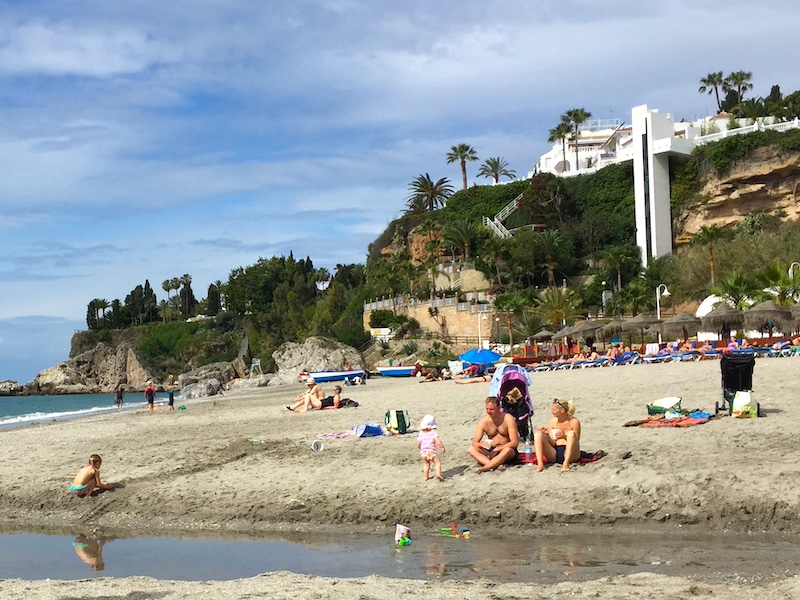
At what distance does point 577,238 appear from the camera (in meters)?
55.9

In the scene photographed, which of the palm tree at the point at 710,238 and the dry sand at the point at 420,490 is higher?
the palm tree at the point at 710,238

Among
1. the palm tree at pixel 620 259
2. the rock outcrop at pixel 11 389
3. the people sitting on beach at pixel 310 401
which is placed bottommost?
the rock outcrop at pixel 11 389

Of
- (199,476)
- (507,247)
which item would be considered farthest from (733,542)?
(507,247)

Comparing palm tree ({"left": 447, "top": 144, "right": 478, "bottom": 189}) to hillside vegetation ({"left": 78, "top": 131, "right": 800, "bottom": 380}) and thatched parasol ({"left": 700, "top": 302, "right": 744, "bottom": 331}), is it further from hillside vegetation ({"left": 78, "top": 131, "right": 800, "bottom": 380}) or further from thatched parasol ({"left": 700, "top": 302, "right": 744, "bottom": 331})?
thatched parasol ({"left": 700, "top": 302, "right": 744, "bottom": 331})

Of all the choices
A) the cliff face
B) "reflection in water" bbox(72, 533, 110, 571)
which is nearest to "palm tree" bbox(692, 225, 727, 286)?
the cliff face

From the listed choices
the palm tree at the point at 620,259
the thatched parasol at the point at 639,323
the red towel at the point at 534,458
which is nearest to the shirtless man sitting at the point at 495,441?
the red towel at the point at 534,458

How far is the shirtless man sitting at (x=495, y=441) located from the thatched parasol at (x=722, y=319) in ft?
68.1

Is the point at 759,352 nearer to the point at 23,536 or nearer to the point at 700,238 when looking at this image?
the point at 23,536

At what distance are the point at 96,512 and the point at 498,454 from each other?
452cm

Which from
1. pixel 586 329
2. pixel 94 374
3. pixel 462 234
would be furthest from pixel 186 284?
pixel 586 329

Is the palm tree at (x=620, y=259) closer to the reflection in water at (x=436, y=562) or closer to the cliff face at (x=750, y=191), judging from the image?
the cliff face at (x=750, y=191)

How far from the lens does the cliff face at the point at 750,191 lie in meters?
49.8

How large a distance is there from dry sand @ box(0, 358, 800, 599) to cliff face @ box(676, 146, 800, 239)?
38677 millimetres

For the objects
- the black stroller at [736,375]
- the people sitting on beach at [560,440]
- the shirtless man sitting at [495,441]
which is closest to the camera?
the people sitting on beach at [560,440]
